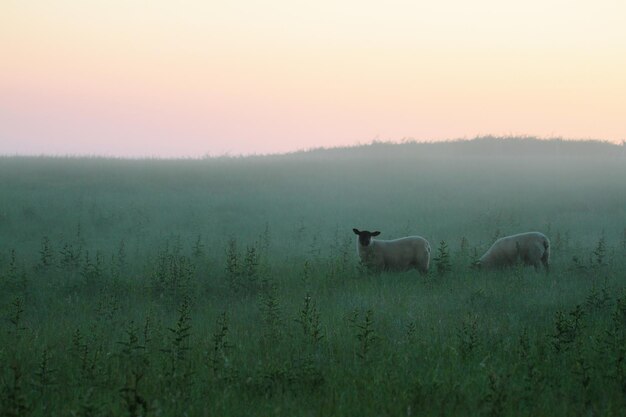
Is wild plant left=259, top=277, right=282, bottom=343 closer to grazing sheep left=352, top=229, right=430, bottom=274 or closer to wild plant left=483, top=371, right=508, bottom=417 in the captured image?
wild plant left=483, top=371, right=508, bottom=417

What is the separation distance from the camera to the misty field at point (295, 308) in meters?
6.75

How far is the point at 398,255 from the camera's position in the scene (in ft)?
49.6

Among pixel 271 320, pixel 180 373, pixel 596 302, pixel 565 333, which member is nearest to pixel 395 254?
pixel 596 302

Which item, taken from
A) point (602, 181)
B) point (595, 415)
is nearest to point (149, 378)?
point (595, 415)

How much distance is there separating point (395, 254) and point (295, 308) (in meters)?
4.70

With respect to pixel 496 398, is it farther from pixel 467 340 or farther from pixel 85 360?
pixel 85 360

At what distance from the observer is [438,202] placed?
2816 cm

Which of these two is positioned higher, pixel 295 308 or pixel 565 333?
pixel 565 333

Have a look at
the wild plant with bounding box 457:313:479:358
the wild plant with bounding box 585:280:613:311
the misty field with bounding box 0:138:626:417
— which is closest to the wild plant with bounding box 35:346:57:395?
the misty field with bounding box 0:138:626:417

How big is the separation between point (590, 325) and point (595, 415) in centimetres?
360

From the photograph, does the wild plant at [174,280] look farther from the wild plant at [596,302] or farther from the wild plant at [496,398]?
the wild plant at [596,302]

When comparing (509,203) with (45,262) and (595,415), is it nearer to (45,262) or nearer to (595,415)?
(45,262)

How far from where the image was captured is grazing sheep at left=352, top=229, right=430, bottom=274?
14984 mm

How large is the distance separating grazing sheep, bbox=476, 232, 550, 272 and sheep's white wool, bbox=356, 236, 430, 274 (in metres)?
1.39
